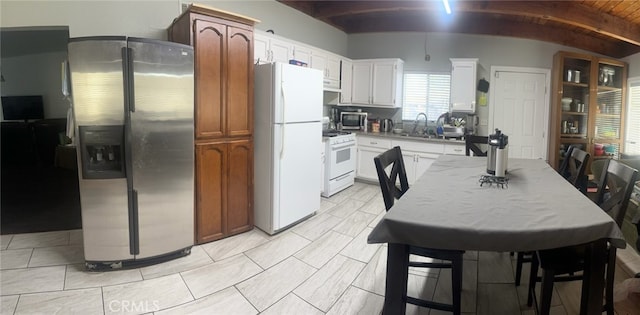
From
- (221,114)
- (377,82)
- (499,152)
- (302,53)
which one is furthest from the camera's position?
(377,82)

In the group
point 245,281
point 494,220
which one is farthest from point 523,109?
point 245,281

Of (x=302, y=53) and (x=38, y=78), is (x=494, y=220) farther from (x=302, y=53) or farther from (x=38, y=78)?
(x=38, y=78)

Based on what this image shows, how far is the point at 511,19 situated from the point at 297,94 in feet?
12.1

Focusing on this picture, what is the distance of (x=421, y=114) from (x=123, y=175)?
4588mm

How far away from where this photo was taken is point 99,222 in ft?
8.34

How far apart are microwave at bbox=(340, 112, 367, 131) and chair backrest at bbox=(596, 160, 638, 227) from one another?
3659 mm

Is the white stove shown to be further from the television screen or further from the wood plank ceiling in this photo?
the television screen

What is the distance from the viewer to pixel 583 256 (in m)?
1.78

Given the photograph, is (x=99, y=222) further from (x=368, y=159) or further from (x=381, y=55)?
(x=381, y=55)

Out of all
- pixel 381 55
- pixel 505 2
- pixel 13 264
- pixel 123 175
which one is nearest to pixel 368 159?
pixel 381 55

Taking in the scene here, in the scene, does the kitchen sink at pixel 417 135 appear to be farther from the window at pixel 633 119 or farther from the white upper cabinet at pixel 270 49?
the window at pixel 633 119

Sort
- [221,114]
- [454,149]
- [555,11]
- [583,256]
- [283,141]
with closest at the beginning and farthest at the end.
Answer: [583,256] < [221,114] < [283,141] < [555,11] < [454,149]

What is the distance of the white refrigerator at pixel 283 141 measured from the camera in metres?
3.27

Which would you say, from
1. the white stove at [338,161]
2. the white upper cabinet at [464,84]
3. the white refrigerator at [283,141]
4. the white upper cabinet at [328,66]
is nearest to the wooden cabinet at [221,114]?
the white refrigerator at [283,141]
